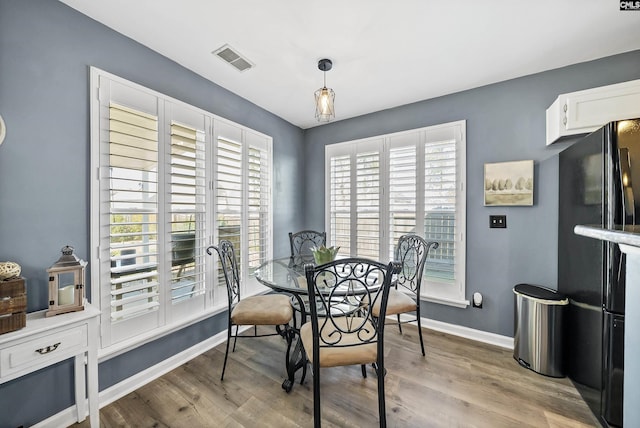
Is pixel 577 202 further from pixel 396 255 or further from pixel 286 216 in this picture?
pixel 286 216

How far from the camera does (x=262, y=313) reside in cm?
199

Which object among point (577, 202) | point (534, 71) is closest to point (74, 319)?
point (577, 202)

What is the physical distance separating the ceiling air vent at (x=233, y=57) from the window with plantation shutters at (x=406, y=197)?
1626mm

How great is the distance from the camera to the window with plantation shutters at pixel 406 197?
270cm

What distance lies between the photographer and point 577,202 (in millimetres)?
1868

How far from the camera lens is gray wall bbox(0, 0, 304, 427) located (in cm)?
138

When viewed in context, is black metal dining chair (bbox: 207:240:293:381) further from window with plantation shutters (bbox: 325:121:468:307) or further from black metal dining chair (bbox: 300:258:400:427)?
window with plantation shutters (bbox: 325:121:468:307)

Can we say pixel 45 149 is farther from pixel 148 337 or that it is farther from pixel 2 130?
pixel 148 337

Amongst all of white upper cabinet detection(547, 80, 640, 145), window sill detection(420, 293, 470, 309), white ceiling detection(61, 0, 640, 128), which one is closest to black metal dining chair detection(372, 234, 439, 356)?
window sill detection(420, 293, 470, 309)

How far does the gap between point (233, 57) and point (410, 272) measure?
9.23 ft

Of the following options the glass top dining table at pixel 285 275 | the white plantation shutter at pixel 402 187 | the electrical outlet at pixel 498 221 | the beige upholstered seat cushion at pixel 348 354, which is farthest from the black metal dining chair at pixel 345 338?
the electrical outlet at pixel 498 221

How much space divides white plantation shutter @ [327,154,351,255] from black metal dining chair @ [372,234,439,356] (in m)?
0.77

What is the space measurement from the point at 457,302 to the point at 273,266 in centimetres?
197

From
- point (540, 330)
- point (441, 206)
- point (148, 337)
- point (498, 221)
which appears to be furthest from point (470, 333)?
point (148, 337)
